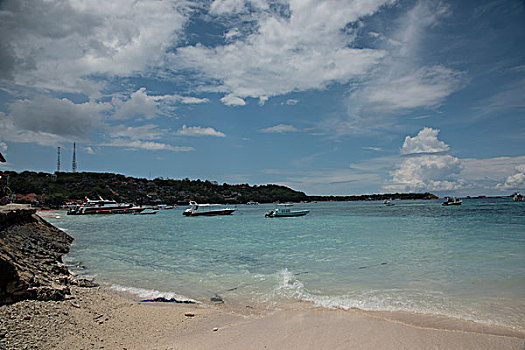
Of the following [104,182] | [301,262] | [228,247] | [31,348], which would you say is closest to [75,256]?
[228,247]

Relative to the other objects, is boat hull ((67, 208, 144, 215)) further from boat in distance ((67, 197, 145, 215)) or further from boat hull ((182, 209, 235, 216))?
boat hull ((182, 209, 235, 216))

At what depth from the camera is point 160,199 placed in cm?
15450

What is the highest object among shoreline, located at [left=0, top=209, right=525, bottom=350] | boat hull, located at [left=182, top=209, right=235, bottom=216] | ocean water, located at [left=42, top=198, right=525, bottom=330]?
shoreline, located at [left=0, top=209, right=525, bottom=350]

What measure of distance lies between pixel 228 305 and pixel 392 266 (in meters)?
7.14

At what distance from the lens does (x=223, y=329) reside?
5887 millimetres

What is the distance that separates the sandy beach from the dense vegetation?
10042 centimetres

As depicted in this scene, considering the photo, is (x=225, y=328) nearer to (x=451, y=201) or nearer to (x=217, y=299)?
(x=217, y=299)

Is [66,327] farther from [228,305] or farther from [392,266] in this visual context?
[392,266]

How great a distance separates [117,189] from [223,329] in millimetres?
146152

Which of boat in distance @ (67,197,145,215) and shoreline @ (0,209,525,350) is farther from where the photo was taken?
boat in distance @ (67,197,145,215)

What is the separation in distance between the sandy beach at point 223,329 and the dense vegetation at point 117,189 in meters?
100

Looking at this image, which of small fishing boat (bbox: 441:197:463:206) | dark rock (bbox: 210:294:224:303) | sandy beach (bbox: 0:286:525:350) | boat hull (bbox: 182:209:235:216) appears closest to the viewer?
sandy beach (bbox: 0:286:525:350)

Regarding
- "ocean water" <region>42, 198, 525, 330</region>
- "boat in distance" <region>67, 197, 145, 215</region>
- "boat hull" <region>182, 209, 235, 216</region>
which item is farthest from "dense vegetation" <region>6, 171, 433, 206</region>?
"ocean water" <region>42, 198, 525, 330</region>

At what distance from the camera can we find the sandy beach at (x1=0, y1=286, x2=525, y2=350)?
16.4 feet
